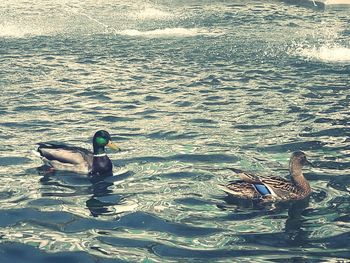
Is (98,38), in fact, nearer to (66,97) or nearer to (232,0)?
(66,97)

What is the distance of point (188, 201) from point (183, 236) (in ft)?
4.65

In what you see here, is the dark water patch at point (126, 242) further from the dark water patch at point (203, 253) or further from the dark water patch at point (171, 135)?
the dark water patch at point (171, 135)

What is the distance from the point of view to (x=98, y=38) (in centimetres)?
2895

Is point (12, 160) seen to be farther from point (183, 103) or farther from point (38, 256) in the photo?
point (183, 103)

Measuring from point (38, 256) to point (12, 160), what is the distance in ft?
15.4

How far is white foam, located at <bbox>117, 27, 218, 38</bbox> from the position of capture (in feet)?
96.3

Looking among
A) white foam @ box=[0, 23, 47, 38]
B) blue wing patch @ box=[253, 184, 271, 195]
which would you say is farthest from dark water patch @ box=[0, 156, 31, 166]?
white foam @ box=[0, 23, 47, 38]

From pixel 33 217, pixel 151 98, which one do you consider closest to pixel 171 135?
pixel 151 98

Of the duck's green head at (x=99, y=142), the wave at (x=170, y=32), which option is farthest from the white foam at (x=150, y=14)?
the duck's green head at (x=99, y=142)

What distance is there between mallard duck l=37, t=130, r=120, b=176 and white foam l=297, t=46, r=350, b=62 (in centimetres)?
1214

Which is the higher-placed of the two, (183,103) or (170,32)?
(170,32)

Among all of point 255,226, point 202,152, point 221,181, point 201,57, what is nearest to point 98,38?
point 201,57

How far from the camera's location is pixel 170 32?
29969 millimetres

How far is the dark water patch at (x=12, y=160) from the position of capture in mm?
14062
